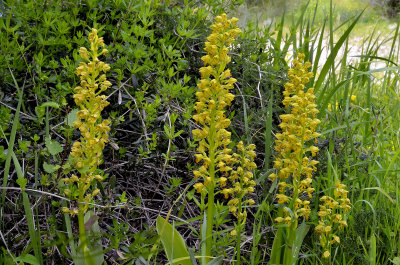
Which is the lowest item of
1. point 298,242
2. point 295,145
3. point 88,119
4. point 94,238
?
point 298,242

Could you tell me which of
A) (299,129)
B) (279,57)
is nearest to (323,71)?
(279,57)

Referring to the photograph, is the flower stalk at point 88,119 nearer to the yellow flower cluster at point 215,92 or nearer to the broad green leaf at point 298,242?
the yellow flower cluster at point 215,92

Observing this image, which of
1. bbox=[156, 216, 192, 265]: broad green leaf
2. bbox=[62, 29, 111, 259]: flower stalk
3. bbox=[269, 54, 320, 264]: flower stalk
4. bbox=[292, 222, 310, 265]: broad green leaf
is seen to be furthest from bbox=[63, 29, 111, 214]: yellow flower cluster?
bbox=[292, 222, 310, 265]: broad green leaf

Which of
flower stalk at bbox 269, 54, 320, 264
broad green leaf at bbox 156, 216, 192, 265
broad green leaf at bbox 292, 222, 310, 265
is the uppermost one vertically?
flower stalk at bbox 269, 54, 320, 264

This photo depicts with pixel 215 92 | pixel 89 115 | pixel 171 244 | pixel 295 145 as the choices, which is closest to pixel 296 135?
pixel 295 145

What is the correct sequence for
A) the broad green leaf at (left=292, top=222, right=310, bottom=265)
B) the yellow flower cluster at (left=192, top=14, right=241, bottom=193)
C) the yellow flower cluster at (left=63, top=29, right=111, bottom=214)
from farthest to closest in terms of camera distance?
the broad green leaf at (left=292, top=222, right=310, bottom=265), the yellow flower cluster at (left=192, top=14, right=241, bottom=193), the yellow flower cluster at (left=63, top=29, right=111, bottom=214)

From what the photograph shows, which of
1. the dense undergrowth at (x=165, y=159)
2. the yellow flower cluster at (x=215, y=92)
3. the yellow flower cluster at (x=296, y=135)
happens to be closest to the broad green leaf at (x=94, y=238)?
the dense undergrowth at (x=165, y=159)

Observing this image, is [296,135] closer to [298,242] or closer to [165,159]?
[298,242]

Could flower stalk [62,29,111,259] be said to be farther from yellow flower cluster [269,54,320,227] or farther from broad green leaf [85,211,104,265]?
yellow flower cluster [269,54,320,227]

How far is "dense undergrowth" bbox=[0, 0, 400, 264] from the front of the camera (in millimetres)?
1672

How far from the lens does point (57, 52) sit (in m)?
2.57

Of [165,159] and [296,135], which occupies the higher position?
[296,135]

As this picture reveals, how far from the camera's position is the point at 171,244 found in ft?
5.59

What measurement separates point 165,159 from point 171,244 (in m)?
0.69
